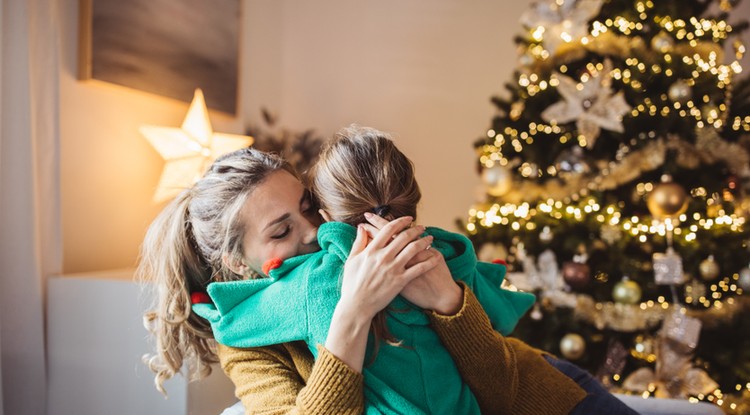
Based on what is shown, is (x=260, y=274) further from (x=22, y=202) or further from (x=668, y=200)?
(x=668, y=200)

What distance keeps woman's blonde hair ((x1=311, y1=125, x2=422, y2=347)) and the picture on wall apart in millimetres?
1457

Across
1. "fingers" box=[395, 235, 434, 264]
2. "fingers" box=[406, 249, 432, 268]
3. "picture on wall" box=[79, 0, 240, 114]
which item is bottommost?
"fingers" box=[406, 249, 432, 268]

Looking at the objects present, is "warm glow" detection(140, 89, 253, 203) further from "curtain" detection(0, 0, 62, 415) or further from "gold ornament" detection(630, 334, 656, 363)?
"gold ornament" detection(630, 334, 656, 363)

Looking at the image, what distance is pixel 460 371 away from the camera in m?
0.98

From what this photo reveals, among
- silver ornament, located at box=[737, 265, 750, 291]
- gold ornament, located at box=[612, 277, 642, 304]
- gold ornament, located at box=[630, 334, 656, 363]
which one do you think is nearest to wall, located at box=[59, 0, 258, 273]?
gold ornament, located at box=[612, 277, 642, 304]

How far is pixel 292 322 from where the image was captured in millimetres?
971

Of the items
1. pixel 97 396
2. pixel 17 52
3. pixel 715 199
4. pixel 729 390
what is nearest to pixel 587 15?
pixel 715 199

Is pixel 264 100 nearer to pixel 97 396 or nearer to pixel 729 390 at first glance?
pixel 97 396

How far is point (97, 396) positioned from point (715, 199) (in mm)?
→ 2267

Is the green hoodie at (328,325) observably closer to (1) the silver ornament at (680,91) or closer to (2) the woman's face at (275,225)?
(2) the woman's face at (275,225)

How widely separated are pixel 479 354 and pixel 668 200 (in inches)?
54.1

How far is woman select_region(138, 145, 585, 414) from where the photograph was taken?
35.6 inches

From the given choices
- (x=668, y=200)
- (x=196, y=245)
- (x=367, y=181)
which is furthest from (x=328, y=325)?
(x=668, y=200)

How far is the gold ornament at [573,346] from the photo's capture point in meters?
2.11
